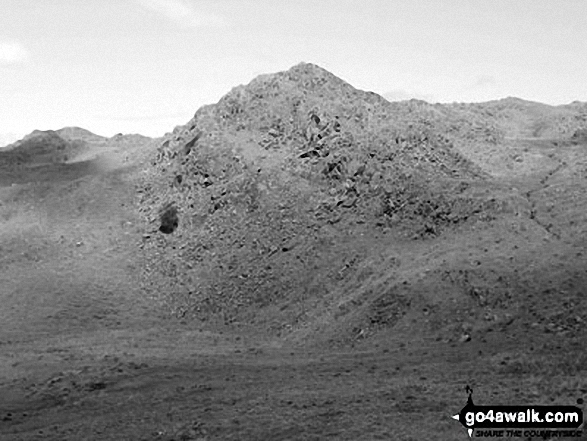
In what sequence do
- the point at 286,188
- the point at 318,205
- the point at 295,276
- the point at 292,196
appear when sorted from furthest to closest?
the point at 286,188
the point at 292,196
the point at 318,205
the point at 295,276

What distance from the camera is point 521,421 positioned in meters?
14.4

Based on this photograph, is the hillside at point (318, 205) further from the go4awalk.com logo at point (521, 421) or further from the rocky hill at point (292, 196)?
the go4awalk.com logo at point (521, 421)

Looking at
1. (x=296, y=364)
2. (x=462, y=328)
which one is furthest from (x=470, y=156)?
(x=296, y=364)

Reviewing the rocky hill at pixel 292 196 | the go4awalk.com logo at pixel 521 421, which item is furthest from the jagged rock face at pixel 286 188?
the go4awalk.com logo at pixel 521 421

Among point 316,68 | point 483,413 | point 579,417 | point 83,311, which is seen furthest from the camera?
point 316,68

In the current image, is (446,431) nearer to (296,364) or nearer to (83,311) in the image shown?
(296,364)

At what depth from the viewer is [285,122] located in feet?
145

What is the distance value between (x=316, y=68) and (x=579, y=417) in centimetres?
3906

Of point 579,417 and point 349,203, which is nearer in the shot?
point 579,417

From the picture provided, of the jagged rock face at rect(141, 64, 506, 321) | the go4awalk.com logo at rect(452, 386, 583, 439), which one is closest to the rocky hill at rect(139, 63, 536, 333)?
the jagged rock face at rect(141, 64, 506, 321)

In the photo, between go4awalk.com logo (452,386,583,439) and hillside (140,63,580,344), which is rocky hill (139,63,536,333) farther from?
go4awalk.com logo (452,386,583,439)

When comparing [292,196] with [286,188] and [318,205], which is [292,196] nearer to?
[286,188]

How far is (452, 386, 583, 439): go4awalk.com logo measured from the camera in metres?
13.5

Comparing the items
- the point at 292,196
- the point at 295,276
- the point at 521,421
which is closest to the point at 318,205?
the point at 292,196
